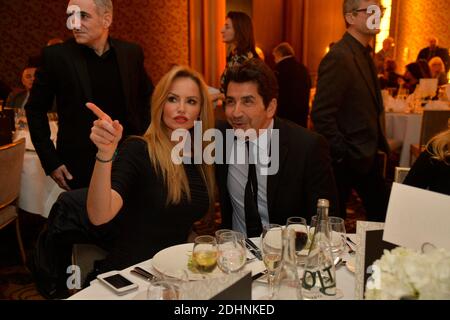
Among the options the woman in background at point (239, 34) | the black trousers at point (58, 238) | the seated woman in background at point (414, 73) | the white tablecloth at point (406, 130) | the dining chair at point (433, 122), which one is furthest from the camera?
the seated woman in background at point (414, 73)

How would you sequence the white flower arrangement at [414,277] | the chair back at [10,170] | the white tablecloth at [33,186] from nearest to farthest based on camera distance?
the white flower arrangement at [414,277] < the chair back at [10,170] < the white tablecloth at [33,186]

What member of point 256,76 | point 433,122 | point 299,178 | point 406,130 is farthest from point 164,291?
point 406,130

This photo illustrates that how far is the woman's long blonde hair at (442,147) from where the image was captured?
1.86 meters

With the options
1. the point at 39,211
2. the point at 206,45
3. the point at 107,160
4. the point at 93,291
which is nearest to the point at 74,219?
the point at 107,160

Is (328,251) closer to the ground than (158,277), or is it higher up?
higher up

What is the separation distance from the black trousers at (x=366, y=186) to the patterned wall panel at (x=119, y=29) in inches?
192

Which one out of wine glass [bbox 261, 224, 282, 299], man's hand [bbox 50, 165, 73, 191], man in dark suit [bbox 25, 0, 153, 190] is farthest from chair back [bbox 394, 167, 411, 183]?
man's hand [bbox 50, 165, 73, 191]

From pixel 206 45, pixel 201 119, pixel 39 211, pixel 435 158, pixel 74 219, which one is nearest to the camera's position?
pixel 74 219

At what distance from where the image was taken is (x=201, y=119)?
2.12m

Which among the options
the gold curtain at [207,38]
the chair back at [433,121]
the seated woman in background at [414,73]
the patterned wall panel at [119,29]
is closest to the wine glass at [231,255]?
the chair back at [433,121]

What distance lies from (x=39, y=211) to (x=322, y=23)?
8180mm

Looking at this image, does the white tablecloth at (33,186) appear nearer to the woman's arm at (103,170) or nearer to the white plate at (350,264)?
the woman's arm at (103,170)

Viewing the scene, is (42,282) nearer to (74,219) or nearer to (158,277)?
(74,219)

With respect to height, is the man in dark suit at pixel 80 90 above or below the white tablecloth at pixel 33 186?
above
